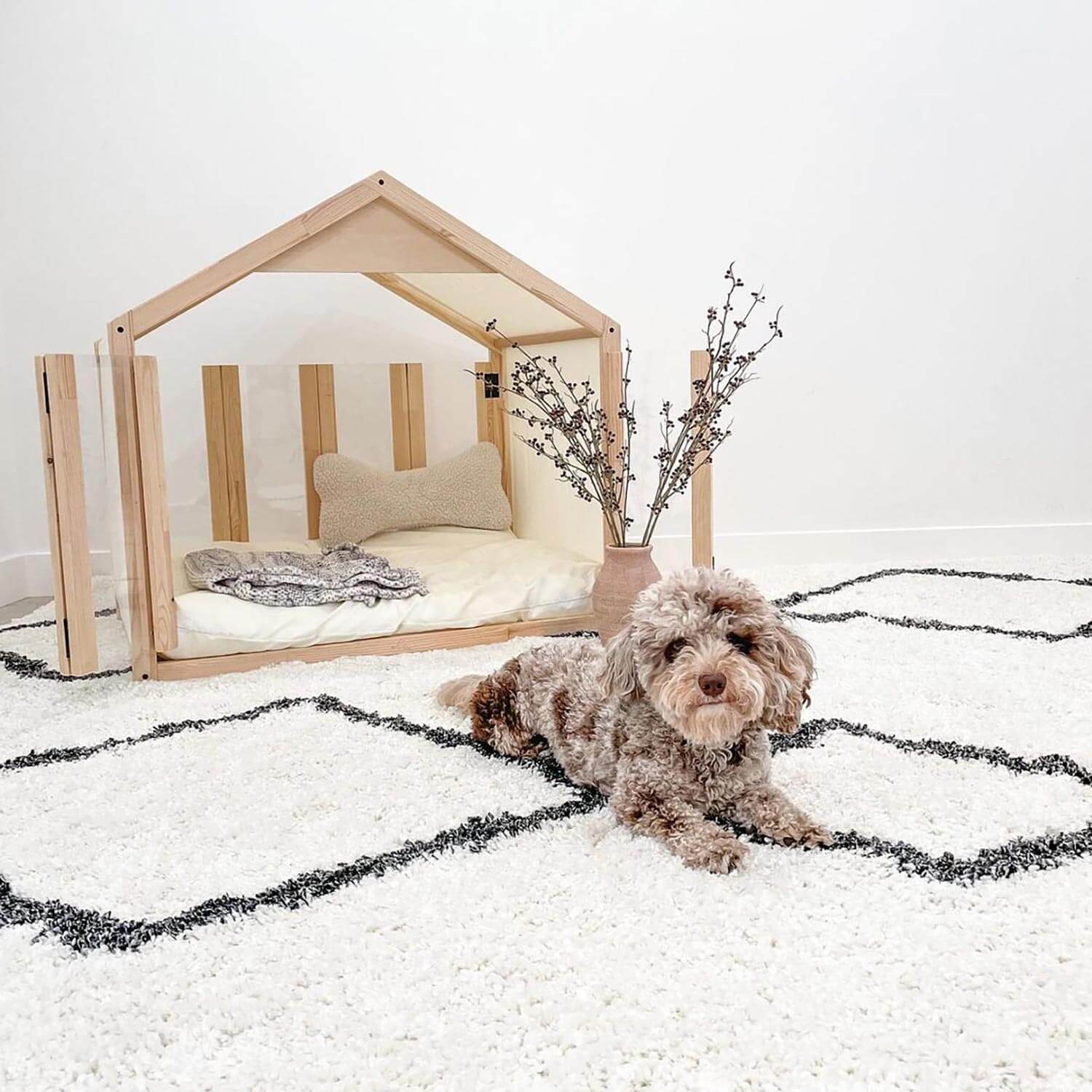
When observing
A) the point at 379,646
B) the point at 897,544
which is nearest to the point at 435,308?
the point at 379,646

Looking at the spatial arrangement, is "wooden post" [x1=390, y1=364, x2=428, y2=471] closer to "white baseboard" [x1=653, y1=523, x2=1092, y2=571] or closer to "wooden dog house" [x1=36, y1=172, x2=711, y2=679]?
"wooden dog house" [x1=36, y1=172, x2=711, y2=679]

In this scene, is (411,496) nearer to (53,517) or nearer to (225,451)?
(225,451)

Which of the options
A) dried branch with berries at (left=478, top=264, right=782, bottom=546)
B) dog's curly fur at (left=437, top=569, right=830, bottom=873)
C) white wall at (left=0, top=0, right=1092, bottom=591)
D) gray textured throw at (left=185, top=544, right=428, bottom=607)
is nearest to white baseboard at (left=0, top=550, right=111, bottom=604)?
white wall at (left=0, top=0, right=1092, bottom=591)

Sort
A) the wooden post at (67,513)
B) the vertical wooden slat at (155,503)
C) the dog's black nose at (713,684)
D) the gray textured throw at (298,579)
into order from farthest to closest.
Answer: the gray textured throw at (298,579) < the vertical wooden slat at (155,503) < the wooden post at (67,513) < the dog's black nose at (713,684)

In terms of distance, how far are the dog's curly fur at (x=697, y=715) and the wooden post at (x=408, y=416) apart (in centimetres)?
166

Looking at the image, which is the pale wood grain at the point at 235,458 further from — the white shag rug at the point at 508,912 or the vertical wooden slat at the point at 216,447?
the white shag rug at the point at 508,912

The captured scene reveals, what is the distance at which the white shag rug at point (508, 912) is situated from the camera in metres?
0.90

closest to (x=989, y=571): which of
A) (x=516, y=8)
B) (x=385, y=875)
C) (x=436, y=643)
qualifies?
(x=436, y=643)

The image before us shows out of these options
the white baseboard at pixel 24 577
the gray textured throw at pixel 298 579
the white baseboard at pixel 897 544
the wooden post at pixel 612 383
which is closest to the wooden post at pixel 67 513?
the gray textured throw at pixel 298 579

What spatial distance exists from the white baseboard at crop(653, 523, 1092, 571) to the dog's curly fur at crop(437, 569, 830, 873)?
1.94m

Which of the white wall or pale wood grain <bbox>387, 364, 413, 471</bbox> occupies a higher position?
the white wall

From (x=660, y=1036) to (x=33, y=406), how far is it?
2.80 meters

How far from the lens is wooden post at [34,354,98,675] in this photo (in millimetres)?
1872

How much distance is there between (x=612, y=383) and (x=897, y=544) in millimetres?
1388
